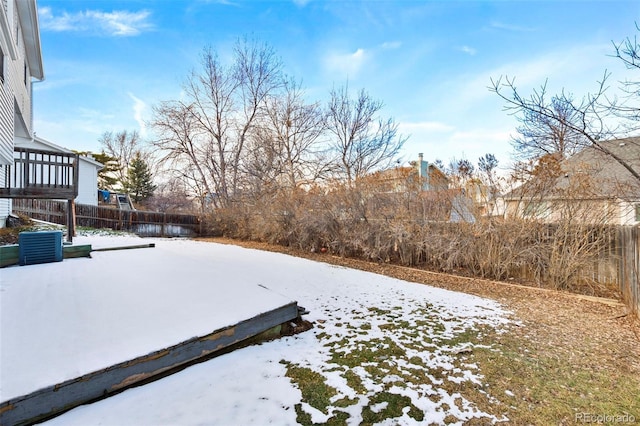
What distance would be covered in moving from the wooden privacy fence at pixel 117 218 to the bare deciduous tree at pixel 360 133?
28.4 feet

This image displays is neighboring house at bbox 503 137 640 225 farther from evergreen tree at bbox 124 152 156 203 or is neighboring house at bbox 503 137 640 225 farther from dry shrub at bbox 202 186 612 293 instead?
evergreen tree at bbox 124 152 156 203

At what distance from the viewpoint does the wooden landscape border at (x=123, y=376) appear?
1607 mm

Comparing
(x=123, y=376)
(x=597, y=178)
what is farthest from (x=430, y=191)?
(x=123, y=376)

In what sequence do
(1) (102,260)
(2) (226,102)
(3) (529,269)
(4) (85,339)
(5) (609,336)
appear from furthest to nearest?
(2) (226,102) → (3) (529,269) → (1) (102,260) → (5) (609,336) → (4) (85,339)

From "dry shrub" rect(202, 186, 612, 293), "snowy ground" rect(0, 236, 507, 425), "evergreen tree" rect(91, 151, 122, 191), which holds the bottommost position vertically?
"snowy ground" rect(0, 236, 507, 425)

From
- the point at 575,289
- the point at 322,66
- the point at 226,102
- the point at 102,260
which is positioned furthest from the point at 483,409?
the point at 226,102

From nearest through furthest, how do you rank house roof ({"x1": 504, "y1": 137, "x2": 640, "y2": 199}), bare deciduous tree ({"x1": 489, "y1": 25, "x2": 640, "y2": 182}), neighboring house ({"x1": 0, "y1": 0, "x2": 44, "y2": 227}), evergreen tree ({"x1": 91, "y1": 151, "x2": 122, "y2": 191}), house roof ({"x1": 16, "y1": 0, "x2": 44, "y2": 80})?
bare deciduous tree ({"x1": 489, "y1": 25, "x2": 640, "y2": 182}), house roof ({"x1": 504, "y1": 137, "x2": 640, "y2": 199}), neighboring house ({"x1": 0, "y1": 0, "x2": 44, "y2": 227}), house roof ({"x1": 16, "y1": 0, "x2": 44, "y2": 80}), evergreen tree ({"x1": 91, "y1": 151, "x2": 122, "y2": 191})

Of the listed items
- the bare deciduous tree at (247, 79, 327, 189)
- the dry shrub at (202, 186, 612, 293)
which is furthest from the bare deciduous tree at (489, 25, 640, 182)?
the bare deciduous tree at (247, 79, 327, 189)

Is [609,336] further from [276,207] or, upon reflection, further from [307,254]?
[276,207]

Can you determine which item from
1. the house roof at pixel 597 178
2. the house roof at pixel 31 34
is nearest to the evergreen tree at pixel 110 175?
the house roof at pixel 31 34

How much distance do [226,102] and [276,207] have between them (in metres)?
9.80

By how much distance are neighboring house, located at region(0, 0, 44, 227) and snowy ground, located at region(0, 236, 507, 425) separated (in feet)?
10.6

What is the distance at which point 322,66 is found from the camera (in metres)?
12.4
